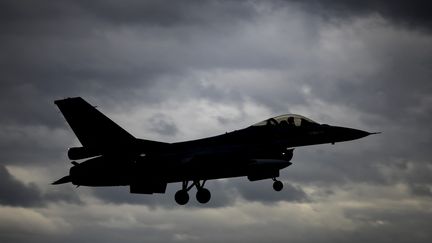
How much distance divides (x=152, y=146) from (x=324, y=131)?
9999 millimetres

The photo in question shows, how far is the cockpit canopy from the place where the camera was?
32438 mm

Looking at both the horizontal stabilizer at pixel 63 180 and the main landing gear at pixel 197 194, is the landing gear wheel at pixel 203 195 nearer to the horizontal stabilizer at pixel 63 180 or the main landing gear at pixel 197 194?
the main landing gear at pixel 197 194

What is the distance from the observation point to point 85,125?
30422mm

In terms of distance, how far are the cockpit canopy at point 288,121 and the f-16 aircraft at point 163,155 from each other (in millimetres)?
67

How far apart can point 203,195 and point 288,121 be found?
670cm

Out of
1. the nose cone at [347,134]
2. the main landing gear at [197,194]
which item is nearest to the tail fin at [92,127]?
the main landing gear at [197,194]

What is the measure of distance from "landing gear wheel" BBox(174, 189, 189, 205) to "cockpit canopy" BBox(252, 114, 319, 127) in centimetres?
614

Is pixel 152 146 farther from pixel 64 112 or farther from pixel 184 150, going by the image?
pixel 64 112

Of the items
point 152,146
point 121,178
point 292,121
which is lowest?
point 121,178

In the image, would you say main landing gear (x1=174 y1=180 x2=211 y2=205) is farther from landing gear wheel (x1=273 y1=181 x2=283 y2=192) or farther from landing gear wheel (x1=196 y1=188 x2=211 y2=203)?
landing gear wheel (x1=273 y1=181 x2=283 y2=192)

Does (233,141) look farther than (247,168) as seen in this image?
Yes

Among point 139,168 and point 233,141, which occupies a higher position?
point 233,141

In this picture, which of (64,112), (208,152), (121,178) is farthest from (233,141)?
(64,112)

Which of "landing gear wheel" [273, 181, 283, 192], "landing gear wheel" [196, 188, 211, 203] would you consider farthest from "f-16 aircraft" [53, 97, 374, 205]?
"landing gear wheel" [196, 188, 211, 203]
